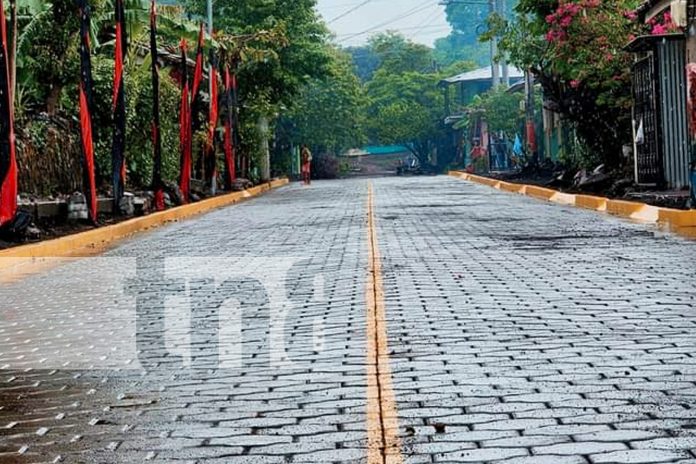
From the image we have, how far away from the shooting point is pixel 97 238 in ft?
62.7

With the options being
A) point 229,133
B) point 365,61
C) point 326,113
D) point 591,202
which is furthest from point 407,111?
point 591,202

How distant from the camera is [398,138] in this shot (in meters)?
77.6

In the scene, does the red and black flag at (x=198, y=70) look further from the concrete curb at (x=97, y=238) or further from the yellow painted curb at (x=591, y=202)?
the yellow painted curb at (x=591, y=202)

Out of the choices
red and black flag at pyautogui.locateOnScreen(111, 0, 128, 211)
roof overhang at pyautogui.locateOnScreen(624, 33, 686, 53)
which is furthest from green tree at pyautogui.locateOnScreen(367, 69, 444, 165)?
red and black flag at pyautogui.locateOnScreen(111, 0, 128, 211)

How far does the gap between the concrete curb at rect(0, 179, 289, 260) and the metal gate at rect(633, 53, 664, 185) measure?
9.97 meters

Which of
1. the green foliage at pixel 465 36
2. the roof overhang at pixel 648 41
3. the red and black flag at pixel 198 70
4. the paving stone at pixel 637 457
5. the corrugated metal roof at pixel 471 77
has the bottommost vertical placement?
the paving stone at pixel 637 457

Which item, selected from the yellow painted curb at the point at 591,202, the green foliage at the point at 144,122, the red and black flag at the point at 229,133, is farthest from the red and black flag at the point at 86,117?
the red and black flag at the point at 229,133

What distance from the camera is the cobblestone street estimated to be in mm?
5168

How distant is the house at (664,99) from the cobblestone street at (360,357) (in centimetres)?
900

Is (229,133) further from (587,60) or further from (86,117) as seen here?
(86,117)

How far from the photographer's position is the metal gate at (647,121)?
24.0 metres

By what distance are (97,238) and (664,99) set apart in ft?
38.4

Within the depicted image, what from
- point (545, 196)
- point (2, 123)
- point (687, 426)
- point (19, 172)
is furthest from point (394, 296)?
point (545, 196)

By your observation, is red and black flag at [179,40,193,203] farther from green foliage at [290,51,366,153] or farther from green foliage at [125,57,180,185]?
green foliage at [290,51,366,153]
